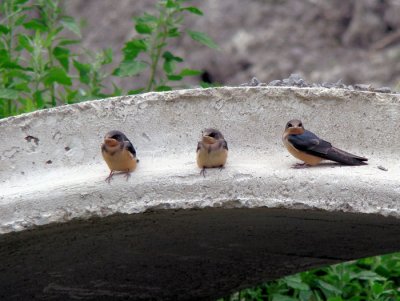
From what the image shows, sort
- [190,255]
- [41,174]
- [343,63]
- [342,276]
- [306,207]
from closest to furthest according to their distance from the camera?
[306,207], [41,174], [190,255], [342,276], [343,63]

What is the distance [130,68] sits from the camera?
589 centimetres

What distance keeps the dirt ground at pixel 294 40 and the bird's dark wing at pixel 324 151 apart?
3629mm

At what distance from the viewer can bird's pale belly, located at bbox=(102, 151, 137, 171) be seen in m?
4.33

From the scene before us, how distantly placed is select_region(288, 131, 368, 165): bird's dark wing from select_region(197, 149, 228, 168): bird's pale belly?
0.26 m

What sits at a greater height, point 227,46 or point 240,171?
point 227,46

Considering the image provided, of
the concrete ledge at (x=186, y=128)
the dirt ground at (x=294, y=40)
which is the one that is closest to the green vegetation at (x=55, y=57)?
the concrete ledge at (x=186, y=128)

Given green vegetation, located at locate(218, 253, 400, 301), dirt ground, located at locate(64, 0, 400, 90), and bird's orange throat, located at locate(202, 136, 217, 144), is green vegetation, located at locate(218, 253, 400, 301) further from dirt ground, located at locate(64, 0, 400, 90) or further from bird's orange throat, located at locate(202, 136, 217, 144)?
dirt ground, located at locate(64, 0, 400, 90)

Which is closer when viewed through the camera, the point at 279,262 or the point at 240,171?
the point at 240,171

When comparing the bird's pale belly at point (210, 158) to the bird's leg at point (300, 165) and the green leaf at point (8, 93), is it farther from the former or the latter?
the green leaf at point (8, 93)

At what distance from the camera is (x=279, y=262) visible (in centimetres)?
521

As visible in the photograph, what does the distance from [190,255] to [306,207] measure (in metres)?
0.85

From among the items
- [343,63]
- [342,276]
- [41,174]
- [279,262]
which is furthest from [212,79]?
[41,174]

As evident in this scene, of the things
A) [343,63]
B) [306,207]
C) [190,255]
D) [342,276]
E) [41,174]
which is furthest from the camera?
[343,63]

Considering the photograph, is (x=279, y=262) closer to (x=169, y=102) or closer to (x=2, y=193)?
(x=169, y=102)
